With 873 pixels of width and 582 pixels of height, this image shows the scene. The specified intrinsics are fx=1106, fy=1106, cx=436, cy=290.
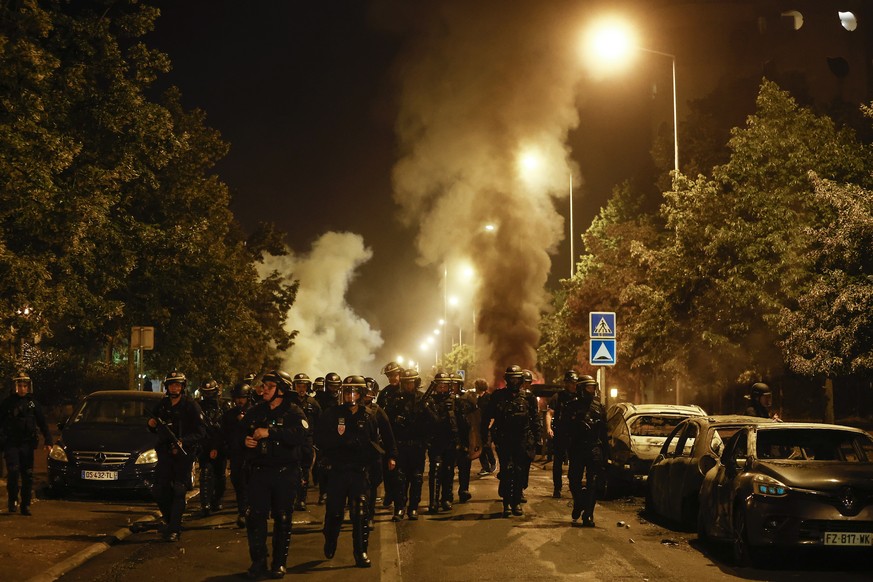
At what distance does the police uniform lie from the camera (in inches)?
409

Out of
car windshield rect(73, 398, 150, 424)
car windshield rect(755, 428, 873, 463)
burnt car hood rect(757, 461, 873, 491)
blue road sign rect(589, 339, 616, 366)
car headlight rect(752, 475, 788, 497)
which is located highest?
blue road sign rect(589, 339, 616, 366)

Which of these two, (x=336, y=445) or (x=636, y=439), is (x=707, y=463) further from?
(x=636, y=439)

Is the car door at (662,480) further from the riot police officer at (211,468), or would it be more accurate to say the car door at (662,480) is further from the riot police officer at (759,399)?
the riot police officer at (211,468)

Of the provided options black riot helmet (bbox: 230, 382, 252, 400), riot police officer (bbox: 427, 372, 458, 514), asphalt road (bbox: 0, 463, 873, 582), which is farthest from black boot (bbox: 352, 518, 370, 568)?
black riot helmet (bbox: 230, 382, 252, 400)

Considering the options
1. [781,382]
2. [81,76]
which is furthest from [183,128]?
[781,382]

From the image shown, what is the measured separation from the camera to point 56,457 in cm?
1647

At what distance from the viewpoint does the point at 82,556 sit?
11.0 m

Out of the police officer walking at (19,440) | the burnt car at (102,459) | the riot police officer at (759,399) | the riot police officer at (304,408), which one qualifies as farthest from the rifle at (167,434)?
the riot police officer at (759,399)

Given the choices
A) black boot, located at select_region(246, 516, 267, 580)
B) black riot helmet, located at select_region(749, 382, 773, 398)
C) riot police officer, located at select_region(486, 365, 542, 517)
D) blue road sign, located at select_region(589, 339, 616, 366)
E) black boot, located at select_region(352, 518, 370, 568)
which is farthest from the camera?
blue road sign, located at select_region(589, 339, 616, 366)

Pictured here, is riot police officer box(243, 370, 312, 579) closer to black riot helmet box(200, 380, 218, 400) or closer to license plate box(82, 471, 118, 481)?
black riot helmet box(200, 380, 218, 400)

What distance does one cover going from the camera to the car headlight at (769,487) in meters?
9.99

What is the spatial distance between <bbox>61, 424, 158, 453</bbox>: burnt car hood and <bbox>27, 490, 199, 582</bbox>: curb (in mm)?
2658

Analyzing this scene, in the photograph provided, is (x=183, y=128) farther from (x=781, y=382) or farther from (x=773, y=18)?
(x=773, y=18)

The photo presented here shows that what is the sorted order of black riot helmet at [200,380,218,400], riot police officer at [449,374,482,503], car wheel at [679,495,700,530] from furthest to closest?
black riot helmet at [200,380,218,400] < riot police officer at [449,374,482,503] < car wheel at [679,495,700,530]
